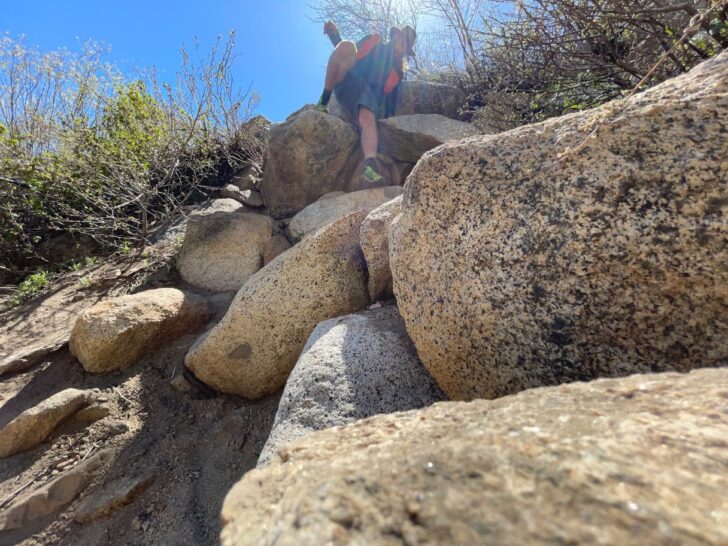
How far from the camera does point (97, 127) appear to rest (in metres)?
4.34

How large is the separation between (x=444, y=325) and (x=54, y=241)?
17.7 ft

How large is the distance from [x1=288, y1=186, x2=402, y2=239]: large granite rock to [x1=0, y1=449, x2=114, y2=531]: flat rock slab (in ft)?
8.83

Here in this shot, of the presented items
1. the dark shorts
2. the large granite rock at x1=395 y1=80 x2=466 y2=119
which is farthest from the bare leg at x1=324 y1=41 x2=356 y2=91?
the large granite rock at x1=395 y1=80 x2=466 y2=119

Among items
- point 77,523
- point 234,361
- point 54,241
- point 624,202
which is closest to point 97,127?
point 54,241

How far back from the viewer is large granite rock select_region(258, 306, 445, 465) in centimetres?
139

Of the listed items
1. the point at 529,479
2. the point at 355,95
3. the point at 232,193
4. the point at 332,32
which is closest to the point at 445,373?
the point at 529,479

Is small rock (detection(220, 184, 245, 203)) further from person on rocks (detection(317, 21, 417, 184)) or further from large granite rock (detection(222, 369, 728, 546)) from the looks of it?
large granite rock (detection(222, 369, 728, 546))

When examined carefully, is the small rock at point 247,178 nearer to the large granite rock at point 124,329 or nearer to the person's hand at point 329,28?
the person's hand at point 329,28

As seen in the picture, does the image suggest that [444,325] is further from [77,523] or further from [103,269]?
[103,269]

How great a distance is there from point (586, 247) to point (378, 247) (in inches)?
50.5

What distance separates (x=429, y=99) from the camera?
5.51 metres

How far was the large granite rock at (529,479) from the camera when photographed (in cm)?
40

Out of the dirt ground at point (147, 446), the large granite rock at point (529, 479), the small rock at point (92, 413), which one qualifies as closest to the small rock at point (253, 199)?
the dirt ground at point (147, 446)

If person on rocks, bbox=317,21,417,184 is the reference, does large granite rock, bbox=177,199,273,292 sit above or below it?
below
